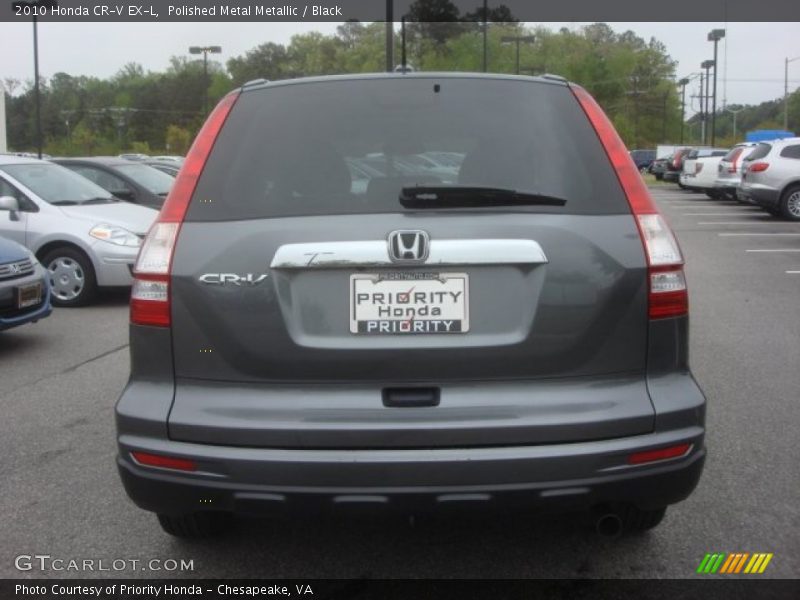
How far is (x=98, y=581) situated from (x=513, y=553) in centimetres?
151

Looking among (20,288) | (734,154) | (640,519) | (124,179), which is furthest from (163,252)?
(734,154)

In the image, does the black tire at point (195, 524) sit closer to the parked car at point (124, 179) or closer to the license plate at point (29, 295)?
the license plate at point (29, 295)

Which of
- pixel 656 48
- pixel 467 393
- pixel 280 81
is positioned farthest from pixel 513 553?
pixel 656 48

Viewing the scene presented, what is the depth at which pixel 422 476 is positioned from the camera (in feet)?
8.27

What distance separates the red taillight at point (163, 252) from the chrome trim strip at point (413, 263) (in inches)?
14.9

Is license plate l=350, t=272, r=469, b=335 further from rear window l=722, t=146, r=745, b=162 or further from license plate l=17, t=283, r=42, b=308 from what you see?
rear window l=722, t=146, r=745, b=162

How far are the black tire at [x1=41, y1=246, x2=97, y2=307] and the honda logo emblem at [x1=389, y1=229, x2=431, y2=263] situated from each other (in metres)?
7.43

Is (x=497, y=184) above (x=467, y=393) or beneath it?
above

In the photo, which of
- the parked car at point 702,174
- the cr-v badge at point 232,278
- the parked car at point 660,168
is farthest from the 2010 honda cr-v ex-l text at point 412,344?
the parked car at point 660,168

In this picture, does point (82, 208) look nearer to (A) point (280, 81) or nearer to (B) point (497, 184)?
(A) point (280, 81)

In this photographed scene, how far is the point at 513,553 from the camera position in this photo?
3334mm

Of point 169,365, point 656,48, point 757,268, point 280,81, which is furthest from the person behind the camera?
point 656,48

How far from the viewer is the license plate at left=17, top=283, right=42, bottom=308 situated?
693cm

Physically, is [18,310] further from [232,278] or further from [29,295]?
[232,278]
